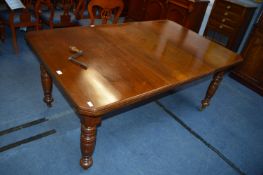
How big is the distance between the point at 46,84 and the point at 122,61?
744 millimetres

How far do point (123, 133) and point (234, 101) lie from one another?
1.54m

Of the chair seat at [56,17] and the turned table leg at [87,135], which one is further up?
the chair seat at [56,17]

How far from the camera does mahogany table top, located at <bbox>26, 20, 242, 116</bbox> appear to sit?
119 cm

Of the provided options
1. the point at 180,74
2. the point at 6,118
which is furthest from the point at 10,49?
the point at 180,74

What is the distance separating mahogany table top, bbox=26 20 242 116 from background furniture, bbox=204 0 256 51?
122 centimetres

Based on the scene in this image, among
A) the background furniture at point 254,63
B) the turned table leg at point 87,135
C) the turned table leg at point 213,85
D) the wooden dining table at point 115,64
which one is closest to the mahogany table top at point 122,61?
the wooden dining table at point 115,64

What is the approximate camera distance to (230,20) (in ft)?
10.1

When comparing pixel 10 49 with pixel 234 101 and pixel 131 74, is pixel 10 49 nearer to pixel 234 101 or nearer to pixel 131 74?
pixel 131 74

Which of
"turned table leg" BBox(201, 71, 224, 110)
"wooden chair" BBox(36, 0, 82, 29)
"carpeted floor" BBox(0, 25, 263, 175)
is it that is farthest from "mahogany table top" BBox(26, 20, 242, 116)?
"wooden chair" BBox(36, 0, 82, 29)

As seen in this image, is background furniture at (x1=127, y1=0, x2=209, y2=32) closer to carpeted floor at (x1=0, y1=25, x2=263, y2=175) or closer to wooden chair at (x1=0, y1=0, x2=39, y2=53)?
carpeted floor at (x1=0, y1=25, x2=263, y2=175)

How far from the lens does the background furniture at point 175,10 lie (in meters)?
3.32

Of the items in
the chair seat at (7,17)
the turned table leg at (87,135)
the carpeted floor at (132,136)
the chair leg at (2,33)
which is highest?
the chair seat at (7,17)

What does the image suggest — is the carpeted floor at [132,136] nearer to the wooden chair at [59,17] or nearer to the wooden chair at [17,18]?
the wooden chair at [17,18]

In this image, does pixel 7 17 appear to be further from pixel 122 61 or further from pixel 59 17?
pixel 122 61
